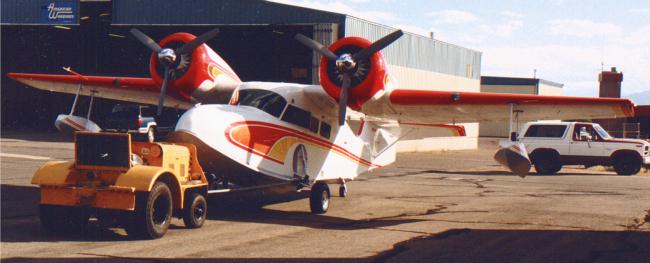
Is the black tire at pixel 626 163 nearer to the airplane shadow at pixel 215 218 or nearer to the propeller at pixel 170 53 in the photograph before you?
the airplane shadow at pixel 215 218

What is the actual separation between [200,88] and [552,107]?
7747 millimetres

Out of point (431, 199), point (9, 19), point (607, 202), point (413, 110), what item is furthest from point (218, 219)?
point (9, 19)

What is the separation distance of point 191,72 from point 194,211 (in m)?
5.20

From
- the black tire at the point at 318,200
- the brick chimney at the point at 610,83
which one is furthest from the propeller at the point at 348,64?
the brick chimney at the point at 610,83

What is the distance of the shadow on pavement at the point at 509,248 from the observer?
9367 mm

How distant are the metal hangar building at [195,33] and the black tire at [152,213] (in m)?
26.3

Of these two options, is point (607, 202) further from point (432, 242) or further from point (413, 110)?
point (432, 242)

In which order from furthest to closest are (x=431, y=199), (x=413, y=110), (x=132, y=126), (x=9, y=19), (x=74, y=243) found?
(x=9, y=19) < (x=132, y=126) < (x=431, y=199) < (x=413, y=110) < (x=74, y=243)

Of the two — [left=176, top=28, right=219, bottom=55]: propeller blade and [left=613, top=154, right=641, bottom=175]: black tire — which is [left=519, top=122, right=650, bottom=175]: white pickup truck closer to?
[left=613, top=154, right=641, bottom=175]: black tire

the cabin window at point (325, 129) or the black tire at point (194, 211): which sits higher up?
the cabin window at point (325, 129)

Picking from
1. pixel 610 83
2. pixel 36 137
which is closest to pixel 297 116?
pixel 36 137

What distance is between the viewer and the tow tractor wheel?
10.8 metres

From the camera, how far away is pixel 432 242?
11070mm

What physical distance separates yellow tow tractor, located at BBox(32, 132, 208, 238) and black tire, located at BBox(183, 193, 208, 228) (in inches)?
0.6
